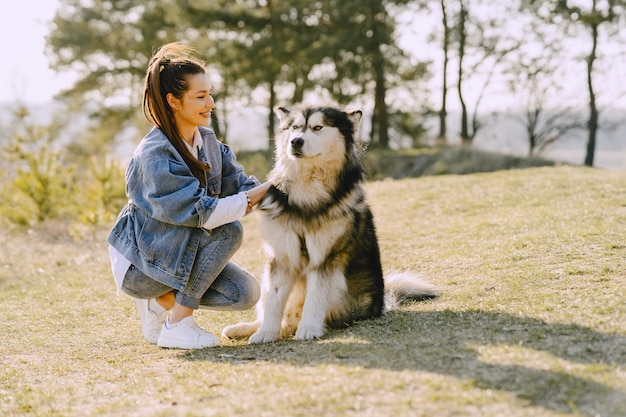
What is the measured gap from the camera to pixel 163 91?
3.76m

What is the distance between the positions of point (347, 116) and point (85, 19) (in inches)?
816

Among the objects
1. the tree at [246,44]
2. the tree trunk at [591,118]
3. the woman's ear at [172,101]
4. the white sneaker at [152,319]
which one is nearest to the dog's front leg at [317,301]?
the white sneaker at [152,319]

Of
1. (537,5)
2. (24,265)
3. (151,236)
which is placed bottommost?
(24,265)

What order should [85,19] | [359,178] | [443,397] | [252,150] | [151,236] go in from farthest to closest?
[85,19] → [252,150] → [359,178] → [151,236] → [443,397]

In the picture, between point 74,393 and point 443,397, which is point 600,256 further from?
point 74,393

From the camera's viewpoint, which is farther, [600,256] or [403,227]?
[403,227]

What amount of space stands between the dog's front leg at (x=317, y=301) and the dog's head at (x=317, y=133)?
2.34 ft

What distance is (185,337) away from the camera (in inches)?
150

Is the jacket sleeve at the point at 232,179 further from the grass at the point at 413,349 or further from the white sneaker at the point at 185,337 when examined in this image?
the grass at the point at 413,349

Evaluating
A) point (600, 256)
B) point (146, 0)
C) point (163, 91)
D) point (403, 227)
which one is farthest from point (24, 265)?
point (146, 0)

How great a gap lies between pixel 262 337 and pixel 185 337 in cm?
46

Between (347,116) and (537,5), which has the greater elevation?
(537,5)

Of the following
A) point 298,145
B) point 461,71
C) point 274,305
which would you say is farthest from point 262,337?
point 461,71

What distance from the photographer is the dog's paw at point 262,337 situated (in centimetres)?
382
